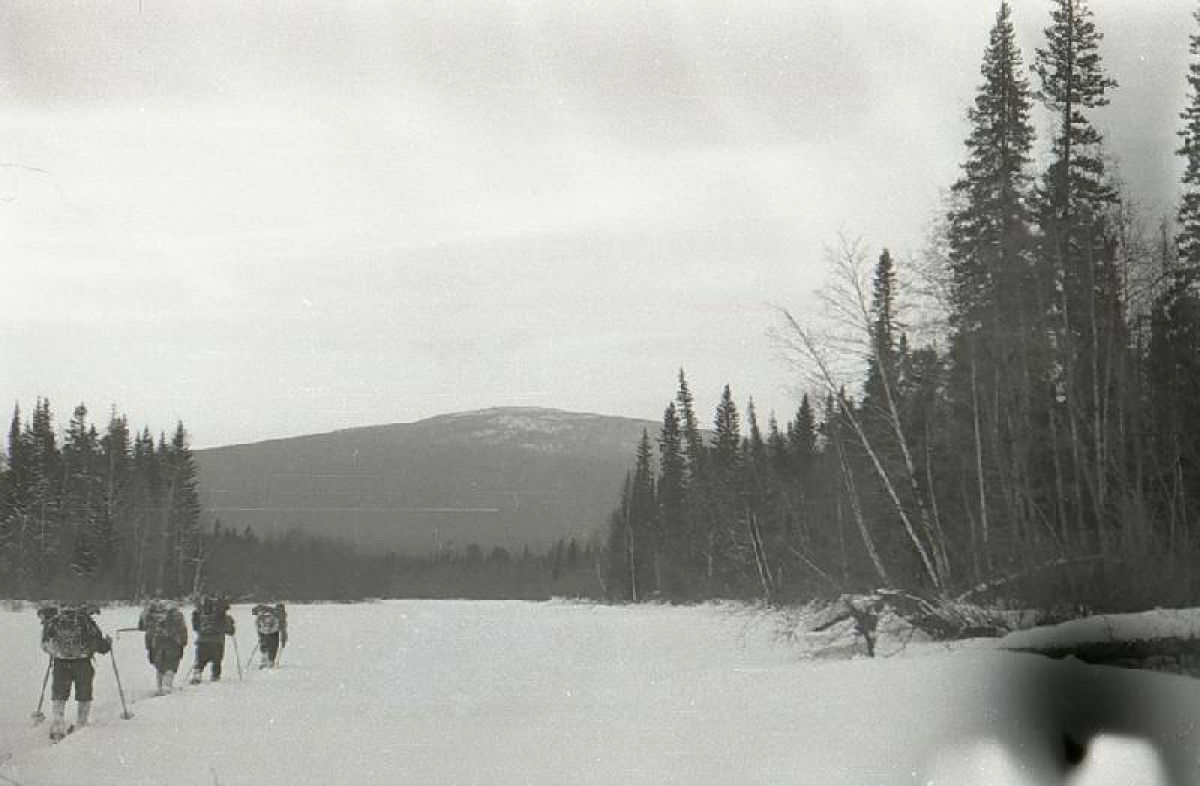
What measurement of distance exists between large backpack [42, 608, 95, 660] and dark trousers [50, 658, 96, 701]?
0.07 metres

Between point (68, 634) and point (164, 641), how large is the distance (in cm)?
383

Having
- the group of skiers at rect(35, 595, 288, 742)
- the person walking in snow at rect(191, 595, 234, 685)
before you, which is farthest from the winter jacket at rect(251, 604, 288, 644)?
the person walking in snow at rect(191, 595, 234, 685)

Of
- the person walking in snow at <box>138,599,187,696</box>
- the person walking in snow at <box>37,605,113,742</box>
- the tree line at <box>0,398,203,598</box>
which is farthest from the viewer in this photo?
the tree line at <box>0,398,203,598</box>

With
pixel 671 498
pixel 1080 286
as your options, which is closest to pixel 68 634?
pixel 1080 286

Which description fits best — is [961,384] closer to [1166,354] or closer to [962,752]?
[1166,354]

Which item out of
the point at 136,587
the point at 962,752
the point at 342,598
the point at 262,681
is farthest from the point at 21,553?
the point at 962,752

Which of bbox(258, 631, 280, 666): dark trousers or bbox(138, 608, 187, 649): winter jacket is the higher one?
bbox(138, 608, 187, 649): winter jacket

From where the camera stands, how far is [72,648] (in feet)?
47.6

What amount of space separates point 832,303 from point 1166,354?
7621 mm

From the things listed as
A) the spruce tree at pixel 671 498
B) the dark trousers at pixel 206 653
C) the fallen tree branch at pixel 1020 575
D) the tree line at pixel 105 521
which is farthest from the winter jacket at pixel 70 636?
the spruce tree at pixel 671 498

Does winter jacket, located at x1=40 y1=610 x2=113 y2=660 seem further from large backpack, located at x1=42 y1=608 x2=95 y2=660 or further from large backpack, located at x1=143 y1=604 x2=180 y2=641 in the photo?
large backpack, located at x1=143 y1=604 x2=180 y2=641

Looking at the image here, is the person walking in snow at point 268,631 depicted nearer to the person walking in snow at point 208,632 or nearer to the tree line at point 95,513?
the person walking in snow at point 208,632

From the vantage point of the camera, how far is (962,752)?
9.92 meters

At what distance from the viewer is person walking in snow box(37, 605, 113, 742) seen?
46.4ft
